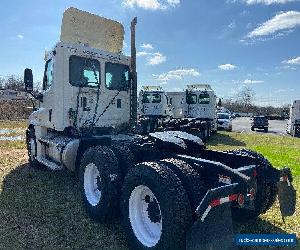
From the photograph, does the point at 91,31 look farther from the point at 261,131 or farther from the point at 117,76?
the point at 261,131

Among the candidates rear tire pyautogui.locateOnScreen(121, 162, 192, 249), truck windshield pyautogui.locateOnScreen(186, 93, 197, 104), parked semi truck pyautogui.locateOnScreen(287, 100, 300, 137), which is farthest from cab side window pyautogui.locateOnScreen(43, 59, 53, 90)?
parked semi truck pyautogui.locateOnScreen(287, 100, 300, 137)

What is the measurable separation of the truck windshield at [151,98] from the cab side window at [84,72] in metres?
14.9

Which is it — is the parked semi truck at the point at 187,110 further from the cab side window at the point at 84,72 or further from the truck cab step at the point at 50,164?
the cab side window at the point at 84,72

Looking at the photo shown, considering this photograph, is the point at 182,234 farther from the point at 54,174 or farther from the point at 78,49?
the point at 54,174

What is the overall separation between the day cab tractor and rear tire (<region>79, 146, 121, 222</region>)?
0.6 inches

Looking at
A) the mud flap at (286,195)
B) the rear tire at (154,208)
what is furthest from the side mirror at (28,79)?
the mud flap at (286,195)

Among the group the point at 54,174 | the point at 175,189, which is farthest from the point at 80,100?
the point at 175,189

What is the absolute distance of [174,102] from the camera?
2642 centimetres

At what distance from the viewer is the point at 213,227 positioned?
3906mm

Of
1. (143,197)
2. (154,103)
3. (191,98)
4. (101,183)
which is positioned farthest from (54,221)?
(154,103)

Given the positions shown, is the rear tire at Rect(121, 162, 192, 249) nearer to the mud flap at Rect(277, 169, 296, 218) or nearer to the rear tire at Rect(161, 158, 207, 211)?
the rear tire at Rect(161, 158, 207, 211)

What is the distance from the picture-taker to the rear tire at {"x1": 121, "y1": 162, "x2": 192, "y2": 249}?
379cm

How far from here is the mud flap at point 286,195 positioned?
15.2 ft

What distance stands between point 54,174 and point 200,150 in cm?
471
